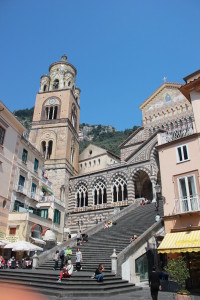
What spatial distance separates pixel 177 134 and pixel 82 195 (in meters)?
21.7

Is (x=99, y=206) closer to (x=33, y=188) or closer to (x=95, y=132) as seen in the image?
(x=33, y=188)

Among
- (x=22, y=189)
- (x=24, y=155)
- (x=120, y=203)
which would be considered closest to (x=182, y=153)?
(x=22, y=189)

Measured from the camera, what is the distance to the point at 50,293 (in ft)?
29.1

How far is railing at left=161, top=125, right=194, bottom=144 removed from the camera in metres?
13.9

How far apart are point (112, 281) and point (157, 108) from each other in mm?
33820

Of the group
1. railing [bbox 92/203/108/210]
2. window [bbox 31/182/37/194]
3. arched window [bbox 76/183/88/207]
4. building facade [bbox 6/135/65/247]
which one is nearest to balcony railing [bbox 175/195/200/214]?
building facade [bbox 6/135/65/247]

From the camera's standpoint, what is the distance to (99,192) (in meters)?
32.2

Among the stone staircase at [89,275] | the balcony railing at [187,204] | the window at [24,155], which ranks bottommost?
the stone staircase at [89,275]

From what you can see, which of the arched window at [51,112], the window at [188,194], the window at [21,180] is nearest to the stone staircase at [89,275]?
the window at [188,194]

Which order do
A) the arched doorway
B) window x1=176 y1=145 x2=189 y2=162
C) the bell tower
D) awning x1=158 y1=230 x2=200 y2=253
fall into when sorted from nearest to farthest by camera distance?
awning x1=158 y1=230 x2=200 y2=253, window x1=176 y1=145 x2=189 y2=162, the arched doorway, the bell tower

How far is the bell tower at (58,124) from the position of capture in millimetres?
35969

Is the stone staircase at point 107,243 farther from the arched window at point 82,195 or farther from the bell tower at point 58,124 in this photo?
the bell tower at point 58,124

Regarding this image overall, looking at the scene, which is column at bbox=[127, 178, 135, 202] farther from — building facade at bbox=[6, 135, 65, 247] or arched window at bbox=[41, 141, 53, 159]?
arched window at bbox=[41, 141, 53, 159]

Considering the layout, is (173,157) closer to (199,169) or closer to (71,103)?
(199,169)
